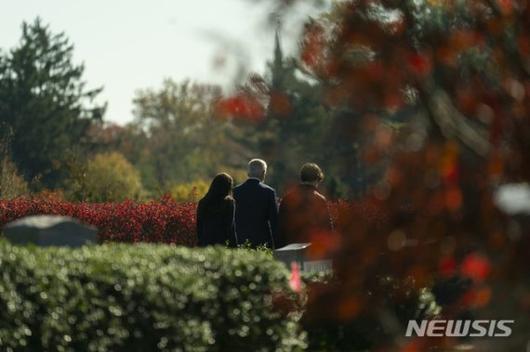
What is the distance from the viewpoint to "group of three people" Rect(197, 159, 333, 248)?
14469 millimetres

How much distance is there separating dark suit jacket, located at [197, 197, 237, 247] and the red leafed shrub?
334 inches

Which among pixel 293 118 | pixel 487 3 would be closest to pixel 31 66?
pixel 293 118

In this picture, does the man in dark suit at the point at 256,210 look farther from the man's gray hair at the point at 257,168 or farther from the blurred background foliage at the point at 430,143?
the blurred background foliage at the point at 430,143

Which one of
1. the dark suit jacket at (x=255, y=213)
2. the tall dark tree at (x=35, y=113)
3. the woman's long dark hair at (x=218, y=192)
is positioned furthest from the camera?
the tall dark tree at (x=35, y=113)

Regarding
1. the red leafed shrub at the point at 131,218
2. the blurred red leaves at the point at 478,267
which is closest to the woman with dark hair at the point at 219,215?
the red leafed shrub at the point at 131,218

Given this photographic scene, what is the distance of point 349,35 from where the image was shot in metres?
6.33

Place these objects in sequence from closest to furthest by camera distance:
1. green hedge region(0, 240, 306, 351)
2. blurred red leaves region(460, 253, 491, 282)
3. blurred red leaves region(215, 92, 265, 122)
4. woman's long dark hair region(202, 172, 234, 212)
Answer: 1. blurred red leaves region(460, 253, 491, 282)
2. blurred red leaves region(215, 92, 265, 122)
3. green hedge region(0, 240, 306, 351)
4. woman's long dark hair region(202, 172, 234, 212)

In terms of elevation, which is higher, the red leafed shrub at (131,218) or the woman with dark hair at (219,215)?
the woman with dark hair at (219,215)

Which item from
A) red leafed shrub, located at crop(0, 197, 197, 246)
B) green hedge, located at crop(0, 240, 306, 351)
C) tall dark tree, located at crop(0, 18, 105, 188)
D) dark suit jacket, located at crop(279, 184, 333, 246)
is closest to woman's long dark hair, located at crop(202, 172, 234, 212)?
dark suit jacket, located at crop(279, 184, 333, 246)

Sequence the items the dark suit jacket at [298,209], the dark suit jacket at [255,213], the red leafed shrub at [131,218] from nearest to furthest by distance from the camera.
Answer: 1. the dark suit jacket at [298,209]
2. the dark suit jacket at [255,213]
3. the red leafed shrub at [131,218]

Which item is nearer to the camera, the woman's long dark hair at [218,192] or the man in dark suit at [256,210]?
the woman's long dark hair at [218,192]

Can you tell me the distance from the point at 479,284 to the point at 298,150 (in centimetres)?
6261

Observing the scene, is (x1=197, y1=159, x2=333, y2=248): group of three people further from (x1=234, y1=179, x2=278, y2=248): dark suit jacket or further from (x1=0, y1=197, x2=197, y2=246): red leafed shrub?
(x1=0, y1=197, x2=197, y2=246): red leafed shrub

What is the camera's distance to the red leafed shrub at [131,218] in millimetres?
23422
